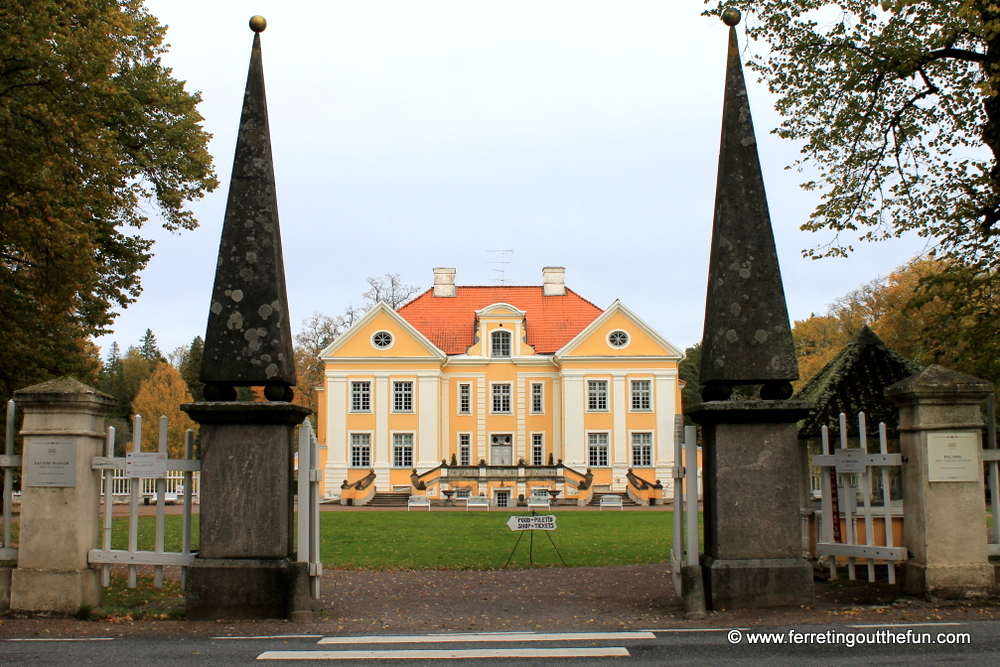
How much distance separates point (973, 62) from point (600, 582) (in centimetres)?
969

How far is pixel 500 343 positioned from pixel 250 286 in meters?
41.4

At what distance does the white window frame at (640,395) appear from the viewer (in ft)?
157

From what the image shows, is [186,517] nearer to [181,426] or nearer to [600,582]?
[600,582]

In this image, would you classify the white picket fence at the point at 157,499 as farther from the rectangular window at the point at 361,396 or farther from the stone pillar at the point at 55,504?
the rectangular window at the point at 361,396

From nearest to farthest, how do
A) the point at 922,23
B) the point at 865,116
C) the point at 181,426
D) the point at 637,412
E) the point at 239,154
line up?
the point at 239,154, the point at 922,23, the point at 865,116, the point at 637,412, the point at 181,426

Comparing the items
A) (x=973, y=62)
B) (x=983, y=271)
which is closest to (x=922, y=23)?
(x=973, y=62)

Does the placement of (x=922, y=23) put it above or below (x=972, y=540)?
above

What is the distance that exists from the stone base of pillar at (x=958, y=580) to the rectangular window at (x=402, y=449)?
4036 centimetres

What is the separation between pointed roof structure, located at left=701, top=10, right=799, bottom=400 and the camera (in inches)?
323

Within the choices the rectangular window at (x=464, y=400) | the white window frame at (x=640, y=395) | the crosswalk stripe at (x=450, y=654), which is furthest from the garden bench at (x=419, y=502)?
the crosswalk stripe at (x=450, y=654)

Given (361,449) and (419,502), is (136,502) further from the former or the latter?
(361,449)

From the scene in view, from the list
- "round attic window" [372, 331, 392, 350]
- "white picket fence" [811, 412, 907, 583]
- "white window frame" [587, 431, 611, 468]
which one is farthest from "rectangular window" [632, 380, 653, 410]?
"white picket fence" [811, 412, 907, 583]

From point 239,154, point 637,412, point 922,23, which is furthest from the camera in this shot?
point 637,412

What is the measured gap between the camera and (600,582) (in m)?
11.4
